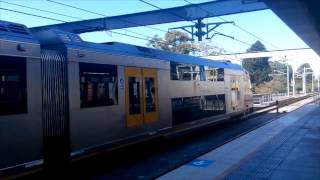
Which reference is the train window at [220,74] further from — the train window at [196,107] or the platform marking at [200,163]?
the platform marking at [200,163]

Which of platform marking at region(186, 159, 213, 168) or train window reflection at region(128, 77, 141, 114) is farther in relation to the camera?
train window reflection at region(128, 77, 141, 114)

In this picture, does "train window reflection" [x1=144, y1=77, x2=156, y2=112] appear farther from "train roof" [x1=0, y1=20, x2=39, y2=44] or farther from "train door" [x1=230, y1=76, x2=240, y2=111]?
"train door" [x1=230, y1=76, x2=240, y2=111]

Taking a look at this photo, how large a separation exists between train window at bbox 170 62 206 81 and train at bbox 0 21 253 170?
0.04 metres

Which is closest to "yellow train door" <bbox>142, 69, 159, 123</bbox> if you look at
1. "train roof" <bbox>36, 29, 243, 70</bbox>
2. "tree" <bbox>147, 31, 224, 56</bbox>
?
"train roof" <bbox>36, 29, 243, 70</bbox>

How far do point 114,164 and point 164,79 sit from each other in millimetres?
4138

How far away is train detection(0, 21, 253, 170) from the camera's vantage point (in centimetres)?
784

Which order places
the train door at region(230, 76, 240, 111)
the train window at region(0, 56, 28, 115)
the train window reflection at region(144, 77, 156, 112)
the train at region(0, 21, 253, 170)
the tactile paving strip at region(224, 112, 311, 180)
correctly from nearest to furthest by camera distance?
the train window at region(0, 56, 28, 115) → the train at region(0, 21, 253, 170) → the tactile paving strip at region(224, 112, 311, 180) → the train window reflection at region(144, 77, 156, 112) → the train door at region(230, 76, 240, 111)

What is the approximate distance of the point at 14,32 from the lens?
8375 mm

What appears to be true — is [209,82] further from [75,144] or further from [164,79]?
[75,144]

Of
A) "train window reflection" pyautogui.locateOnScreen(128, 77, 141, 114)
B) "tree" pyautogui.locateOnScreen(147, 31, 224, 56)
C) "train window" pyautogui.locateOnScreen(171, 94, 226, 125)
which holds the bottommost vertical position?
"train window" pyautogui.locateOnScreen(171, 94, 226, 125)

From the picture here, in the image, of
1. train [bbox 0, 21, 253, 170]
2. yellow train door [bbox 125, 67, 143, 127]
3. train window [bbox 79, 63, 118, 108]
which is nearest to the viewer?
train [bbox 0, 21, 253, 170]

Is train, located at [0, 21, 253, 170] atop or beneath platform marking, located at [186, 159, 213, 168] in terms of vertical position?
atop

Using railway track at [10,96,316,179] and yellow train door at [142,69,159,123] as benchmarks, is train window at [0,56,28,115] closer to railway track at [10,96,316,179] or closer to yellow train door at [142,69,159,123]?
railway track at [10,96,316,179]

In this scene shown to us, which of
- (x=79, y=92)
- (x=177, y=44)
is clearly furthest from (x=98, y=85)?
(x=177, y=44)
